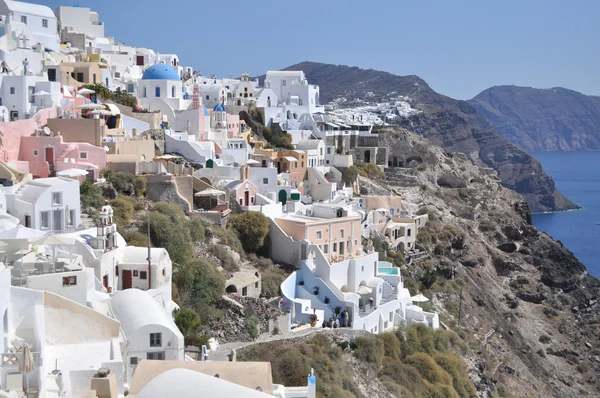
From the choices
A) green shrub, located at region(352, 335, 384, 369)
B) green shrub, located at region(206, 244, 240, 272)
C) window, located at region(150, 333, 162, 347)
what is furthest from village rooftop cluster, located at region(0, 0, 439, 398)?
green shrub, located at region(352, 335, 384, 369)

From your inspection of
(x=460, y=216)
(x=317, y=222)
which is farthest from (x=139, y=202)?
(x=460, y=216)

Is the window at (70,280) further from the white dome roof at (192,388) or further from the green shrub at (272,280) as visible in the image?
the green shrub at (272,280)

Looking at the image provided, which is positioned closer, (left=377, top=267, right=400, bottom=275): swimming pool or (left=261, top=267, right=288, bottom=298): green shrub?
(left=261, top=267, right=288, bottom=298): green shrub

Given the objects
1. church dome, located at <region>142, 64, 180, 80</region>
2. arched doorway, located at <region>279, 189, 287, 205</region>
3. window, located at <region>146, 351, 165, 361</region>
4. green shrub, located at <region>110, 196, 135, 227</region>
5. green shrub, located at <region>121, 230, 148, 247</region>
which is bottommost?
window, located at <region>146, 351, 165, 361</region>

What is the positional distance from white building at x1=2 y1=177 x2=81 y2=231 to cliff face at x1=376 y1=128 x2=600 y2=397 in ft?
56.4

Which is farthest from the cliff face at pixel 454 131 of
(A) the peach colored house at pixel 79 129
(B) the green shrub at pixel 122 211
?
(B) the green shrub at pixel 122 211

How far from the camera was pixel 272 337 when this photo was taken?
2444 cm

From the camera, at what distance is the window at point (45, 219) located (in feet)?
76.5

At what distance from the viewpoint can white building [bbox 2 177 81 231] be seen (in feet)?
75.9

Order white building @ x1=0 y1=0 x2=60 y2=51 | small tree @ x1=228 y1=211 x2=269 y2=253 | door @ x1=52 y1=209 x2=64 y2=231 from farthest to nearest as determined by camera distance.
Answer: white building @ x1=0 y1=0 x2=60 y2=51 < small tree @ x1=228 y1=211 x2=269 y2=253 < door @ x1=52 y1=209 x2=64 y2=231

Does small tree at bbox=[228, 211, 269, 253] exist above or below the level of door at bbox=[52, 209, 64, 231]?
below

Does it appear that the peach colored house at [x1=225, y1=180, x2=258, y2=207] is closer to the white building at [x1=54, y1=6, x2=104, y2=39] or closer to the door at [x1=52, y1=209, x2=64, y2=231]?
A: the door at [x1=52, y1=209, x2=64, y2=231]

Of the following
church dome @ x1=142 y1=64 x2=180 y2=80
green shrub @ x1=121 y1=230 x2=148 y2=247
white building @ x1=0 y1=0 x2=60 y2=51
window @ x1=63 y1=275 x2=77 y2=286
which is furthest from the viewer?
white building @ x1=0 y1=0 x2=60 y2=51

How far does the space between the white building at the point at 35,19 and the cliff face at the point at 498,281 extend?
23525 millimetres
